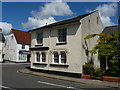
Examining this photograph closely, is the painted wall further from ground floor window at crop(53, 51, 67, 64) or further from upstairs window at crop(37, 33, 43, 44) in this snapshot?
ground floor window at crop(53, 51, 67, 64)

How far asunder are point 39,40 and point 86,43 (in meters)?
6.45

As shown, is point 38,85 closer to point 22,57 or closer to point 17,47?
point 17,47

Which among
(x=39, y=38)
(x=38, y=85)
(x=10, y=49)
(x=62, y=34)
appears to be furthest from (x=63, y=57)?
(x=10, y=49)

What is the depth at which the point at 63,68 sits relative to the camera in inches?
540

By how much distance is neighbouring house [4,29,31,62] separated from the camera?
1346 inches

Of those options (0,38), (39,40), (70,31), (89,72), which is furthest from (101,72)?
(0,38)

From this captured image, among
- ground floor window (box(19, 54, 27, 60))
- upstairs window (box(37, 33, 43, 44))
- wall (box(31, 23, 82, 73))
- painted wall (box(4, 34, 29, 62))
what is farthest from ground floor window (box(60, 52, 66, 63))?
ground floor window (box(19, 54, 27, 60))

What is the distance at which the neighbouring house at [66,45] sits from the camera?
42.5 feet

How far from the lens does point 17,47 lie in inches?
1339

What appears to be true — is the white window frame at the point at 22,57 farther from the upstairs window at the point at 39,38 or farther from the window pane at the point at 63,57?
the window pane at the point at 63,57

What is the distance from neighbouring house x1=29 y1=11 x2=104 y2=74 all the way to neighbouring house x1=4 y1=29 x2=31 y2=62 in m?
18.4

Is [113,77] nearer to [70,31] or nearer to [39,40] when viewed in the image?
[70,31]

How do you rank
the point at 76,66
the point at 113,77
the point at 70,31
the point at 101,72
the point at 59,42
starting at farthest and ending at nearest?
the point at 59,42 → the point at 70,31 → the point at 76,66 → the point at 101,72 → the point at 113,77

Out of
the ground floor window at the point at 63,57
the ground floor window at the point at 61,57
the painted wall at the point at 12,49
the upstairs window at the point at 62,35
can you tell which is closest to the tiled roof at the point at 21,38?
the painted wall at the point at 12,49
